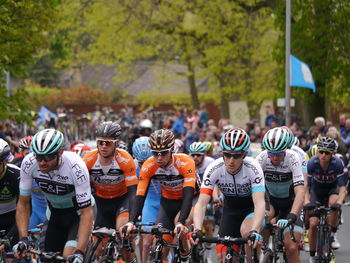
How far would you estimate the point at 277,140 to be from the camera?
10195mm

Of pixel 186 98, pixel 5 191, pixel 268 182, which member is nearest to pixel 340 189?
pixel 268 182

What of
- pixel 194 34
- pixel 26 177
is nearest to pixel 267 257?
pixel 26 177

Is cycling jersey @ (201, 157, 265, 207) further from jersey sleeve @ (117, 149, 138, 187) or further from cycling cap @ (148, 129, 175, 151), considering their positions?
jersey sleeve @ (117, 149, 138, 187)

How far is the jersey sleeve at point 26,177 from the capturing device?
8.42 metres

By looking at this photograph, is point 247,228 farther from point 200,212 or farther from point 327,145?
point 327,145

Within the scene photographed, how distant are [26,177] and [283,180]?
3.64m

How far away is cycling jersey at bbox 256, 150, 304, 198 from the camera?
34.4 ft

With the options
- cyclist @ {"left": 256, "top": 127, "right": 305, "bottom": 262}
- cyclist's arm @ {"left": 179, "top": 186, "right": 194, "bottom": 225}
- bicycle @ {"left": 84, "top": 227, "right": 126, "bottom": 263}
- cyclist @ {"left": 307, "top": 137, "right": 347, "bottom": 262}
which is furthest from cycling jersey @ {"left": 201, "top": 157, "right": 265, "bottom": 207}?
cyclist @ {"left": 307, "top": 137, "right": 347, "bottom": 262}

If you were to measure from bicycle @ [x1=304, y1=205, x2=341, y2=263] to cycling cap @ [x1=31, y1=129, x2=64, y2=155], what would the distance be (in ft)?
16.2

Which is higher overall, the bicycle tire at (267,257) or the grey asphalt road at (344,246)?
the bicycle tire at (267,257)

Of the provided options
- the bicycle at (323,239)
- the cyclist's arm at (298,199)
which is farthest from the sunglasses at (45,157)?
the bicycle at (323,239)

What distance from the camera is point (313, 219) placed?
12.2 m

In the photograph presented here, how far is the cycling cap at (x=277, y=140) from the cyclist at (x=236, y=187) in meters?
1.08

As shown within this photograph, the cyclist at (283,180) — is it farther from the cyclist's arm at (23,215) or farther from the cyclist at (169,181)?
the cyclist's arm at (23,215)
